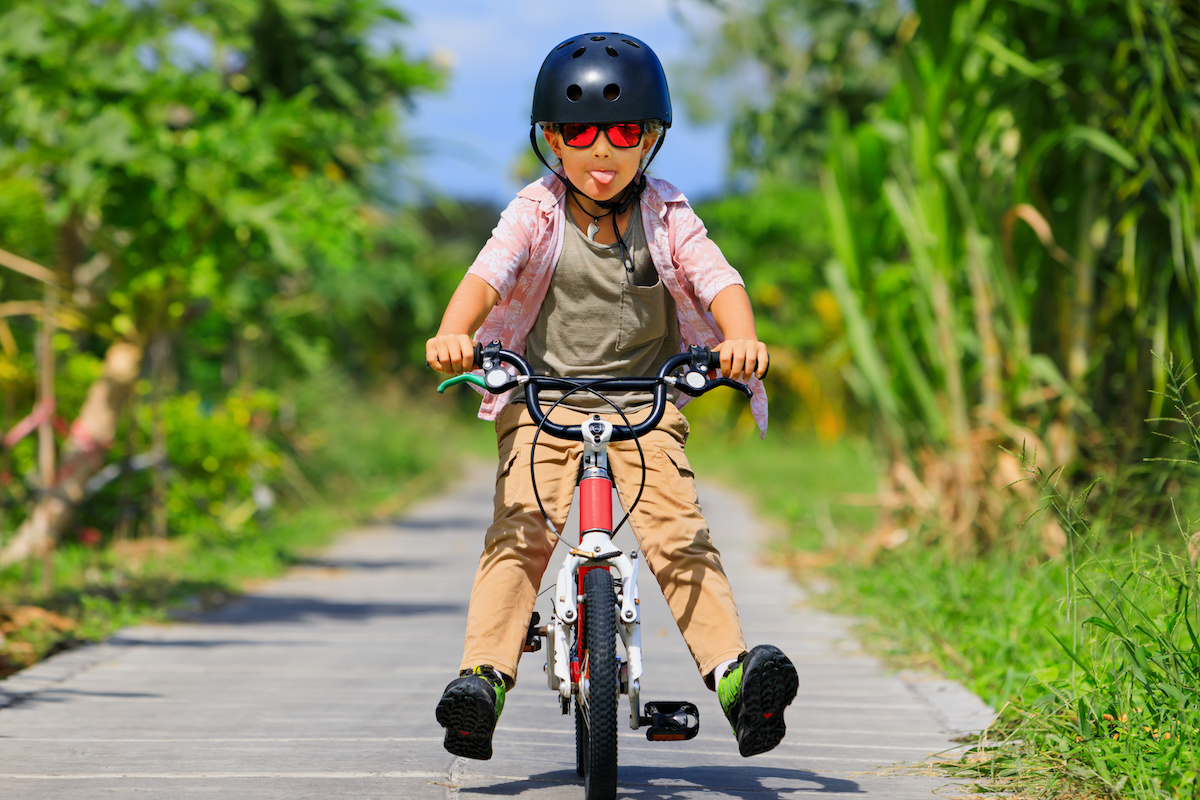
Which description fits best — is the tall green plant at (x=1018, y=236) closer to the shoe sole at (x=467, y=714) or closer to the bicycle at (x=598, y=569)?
the bicycle at (x=598, y=569)

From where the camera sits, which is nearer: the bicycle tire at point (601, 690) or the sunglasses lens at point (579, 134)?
the bicycle tire at point (601, 690)

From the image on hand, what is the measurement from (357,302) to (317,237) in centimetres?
1083

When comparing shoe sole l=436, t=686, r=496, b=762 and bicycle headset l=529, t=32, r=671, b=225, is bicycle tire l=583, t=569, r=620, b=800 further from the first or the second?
bicycle headset l=529, t=32, r=671, b=225

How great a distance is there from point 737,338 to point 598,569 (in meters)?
0.68

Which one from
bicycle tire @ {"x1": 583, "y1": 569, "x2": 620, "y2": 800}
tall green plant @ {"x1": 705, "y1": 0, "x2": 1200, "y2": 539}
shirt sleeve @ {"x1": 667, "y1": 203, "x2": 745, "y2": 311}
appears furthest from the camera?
tall green plant @ {"x1": 705, "y1": 0, "x2": 1200, "y2": 539}

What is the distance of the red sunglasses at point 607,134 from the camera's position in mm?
3941

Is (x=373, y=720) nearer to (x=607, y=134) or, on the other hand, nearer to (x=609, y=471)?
(x=609, y=471)

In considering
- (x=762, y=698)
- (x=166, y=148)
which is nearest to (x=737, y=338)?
(x=762, y=698)

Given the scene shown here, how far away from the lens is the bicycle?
3.64 metres

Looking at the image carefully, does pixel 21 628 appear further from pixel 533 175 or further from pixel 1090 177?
pixel 533 175

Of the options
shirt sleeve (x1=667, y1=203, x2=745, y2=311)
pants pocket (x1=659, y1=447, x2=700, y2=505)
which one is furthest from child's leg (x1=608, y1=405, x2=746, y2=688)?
shirt sleeve (x1=667, y1=203, x2=745, y2=311)

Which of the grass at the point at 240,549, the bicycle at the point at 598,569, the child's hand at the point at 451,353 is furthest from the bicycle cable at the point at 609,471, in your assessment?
the grass at the point at 240,549

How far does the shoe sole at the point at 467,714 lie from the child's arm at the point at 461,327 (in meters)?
0.77

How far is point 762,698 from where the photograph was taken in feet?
11.7
